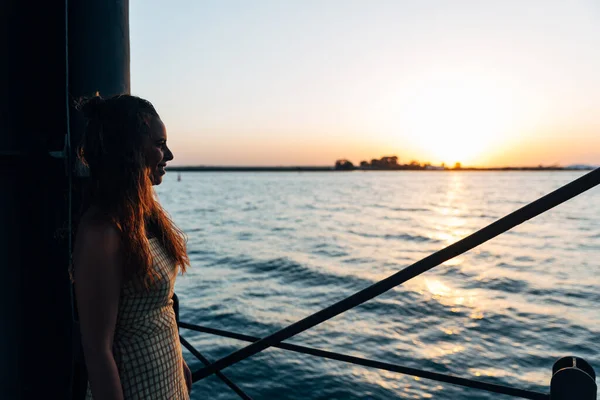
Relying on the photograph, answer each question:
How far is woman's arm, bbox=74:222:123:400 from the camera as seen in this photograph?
4.94ft

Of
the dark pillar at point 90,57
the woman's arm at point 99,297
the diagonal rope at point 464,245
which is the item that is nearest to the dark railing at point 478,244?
the diagonal rope at point 464,245

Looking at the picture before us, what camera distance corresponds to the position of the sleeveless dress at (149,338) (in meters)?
1.71

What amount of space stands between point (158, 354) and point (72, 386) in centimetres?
95

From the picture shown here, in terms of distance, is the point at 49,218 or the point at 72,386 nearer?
the point at 49,218

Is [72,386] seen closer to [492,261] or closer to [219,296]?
[219,296]

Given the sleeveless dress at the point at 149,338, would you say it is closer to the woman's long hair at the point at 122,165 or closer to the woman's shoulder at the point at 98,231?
the woman's long hair at the point at 122,165

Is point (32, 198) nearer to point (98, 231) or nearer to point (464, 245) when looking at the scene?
point (98, 231)

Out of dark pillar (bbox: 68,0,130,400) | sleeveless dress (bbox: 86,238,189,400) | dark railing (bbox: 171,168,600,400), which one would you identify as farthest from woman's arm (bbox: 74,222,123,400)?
dark pillar (bbox: 68,0,130,400)

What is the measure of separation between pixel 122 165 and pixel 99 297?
52cm

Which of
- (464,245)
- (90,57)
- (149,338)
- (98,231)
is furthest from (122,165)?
(464,245)

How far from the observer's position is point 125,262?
1.59m

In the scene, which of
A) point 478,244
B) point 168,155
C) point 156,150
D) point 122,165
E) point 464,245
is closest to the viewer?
point 478,244

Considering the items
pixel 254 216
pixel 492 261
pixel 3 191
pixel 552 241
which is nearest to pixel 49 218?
pixel 3 191

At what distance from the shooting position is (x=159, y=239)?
6.42ft
